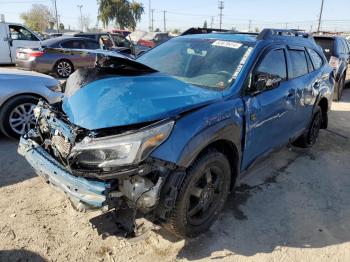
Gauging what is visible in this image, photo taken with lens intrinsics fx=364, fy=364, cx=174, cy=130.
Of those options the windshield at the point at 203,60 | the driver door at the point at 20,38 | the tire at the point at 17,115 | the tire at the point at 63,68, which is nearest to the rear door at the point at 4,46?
the driver door at the point at 20,38

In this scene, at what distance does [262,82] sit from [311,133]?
273 centimetres

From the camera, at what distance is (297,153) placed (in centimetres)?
586

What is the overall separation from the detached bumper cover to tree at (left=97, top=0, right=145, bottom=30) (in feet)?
196

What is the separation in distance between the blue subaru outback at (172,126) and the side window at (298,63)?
4 cm

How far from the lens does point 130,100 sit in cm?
294

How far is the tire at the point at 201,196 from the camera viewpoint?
2.97 m

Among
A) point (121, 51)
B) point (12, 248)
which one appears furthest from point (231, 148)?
point (121, 51)

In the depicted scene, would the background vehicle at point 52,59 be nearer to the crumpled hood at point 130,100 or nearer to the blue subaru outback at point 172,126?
the blue subaru outback at point 172,126

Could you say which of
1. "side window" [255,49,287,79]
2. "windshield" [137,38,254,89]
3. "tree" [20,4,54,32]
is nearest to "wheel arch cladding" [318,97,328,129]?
"side window" [255,49,287,79]

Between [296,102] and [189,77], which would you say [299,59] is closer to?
[296,102]

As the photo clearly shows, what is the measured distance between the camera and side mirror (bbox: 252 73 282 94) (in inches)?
143

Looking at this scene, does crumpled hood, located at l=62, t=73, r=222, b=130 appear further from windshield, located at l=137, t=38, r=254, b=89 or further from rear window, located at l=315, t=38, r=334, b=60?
rear window, located at l=315, t=38, r=334, b=60

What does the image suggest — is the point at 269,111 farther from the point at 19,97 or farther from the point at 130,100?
the point at 19,97

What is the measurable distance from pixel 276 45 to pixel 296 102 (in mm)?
847
